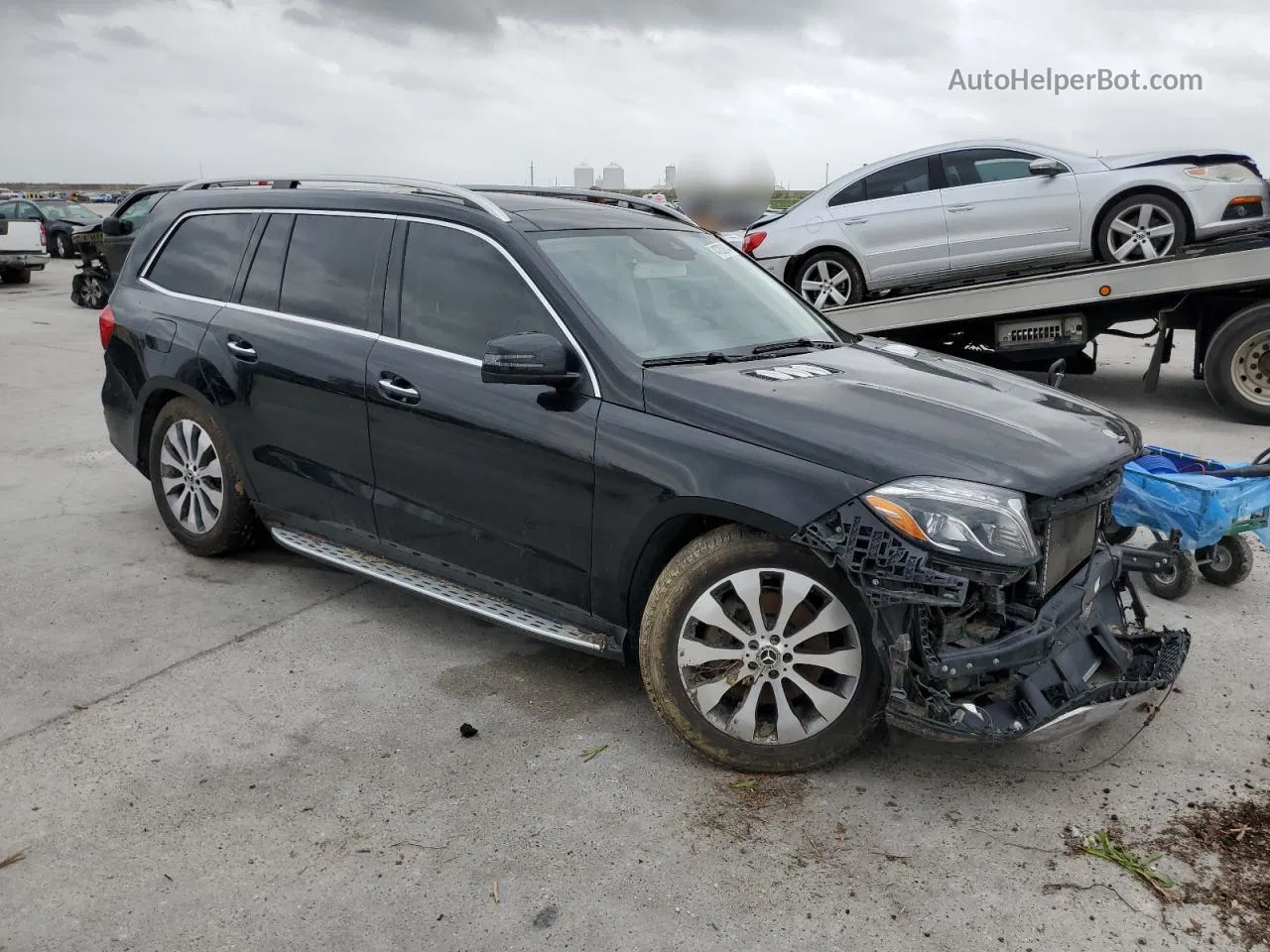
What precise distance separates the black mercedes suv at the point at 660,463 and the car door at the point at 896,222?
6.00 m

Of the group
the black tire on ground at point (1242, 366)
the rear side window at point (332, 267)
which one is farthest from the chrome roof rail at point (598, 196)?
the black tire on ground at point (1242, 366)

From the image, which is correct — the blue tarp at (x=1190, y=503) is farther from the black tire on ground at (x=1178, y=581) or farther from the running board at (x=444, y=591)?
the running board at (x=444, y=591)

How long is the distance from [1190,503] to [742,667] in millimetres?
2428

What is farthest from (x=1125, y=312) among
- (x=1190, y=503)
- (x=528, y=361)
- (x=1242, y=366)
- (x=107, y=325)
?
(x=107, y=325)

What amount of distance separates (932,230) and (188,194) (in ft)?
23.3

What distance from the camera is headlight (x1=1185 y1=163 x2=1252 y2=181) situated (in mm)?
9383

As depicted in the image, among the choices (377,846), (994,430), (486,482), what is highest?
(994,430)

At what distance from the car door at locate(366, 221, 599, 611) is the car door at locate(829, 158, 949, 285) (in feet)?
23.3

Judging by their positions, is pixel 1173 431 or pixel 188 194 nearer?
pixel 188 194

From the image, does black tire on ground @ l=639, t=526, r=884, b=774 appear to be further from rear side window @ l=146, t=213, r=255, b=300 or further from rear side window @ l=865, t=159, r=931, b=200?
rear side window @ l=865, t=159, r=931, b=200

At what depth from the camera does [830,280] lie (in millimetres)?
10820

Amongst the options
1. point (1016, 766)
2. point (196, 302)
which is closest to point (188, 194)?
point (196, 302)

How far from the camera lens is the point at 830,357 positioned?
4.09 metres

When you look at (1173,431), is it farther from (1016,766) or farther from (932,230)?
(1016,766)
